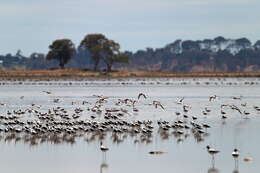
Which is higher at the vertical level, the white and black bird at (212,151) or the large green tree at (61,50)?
the large green tree at (61,50)

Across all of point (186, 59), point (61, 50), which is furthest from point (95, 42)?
point (186, 59)

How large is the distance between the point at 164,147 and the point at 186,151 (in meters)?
1.13

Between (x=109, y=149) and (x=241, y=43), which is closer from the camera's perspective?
(x=109, y=149)

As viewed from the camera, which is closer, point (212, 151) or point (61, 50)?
point (212, 151)

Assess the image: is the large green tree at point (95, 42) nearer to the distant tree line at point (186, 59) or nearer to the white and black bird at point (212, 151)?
the distant tree line at point (186, 59)

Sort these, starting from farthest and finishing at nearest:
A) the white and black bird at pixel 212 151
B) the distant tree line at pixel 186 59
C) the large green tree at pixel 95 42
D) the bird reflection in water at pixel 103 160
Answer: the distant tree line at pixel 186 59 < the large green tree at pixel 95 42 < the white and black bird at pixel 212 151 < the bird reflection in water at pixel 103 160

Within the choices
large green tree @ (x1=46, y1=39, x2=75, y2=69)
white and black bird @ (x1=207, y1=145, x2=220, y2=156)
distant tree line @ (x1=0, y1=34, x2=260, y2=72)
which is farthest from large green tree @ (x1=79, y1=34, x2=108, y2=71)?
white and black bird @ (x1=207, y1=145, x2=220, y2=156)

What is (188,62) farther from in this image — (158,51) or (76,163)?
(76,163)

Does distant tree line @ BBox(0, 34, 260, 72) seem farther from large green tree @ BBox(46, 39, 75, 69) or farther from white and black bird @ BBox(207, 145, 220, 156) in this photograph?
white and black bird @ BBox(207, 145, 220, 156)

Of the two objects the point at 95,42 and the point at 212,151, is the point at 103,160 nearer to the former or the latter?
the point at 212,151

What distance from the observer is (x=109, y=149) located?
24.7 m

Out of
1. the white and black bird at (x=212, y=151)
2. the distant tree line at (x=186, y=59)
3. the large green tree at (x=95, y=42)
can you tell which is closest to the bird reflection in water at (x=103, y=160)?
the white and black bird at (x=212, y=151)

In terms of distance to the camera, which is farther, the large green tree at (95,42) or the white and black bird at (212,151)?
the large green tree at (95,42)

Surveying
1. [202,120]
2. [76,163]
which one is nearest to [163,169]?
[76,163]
